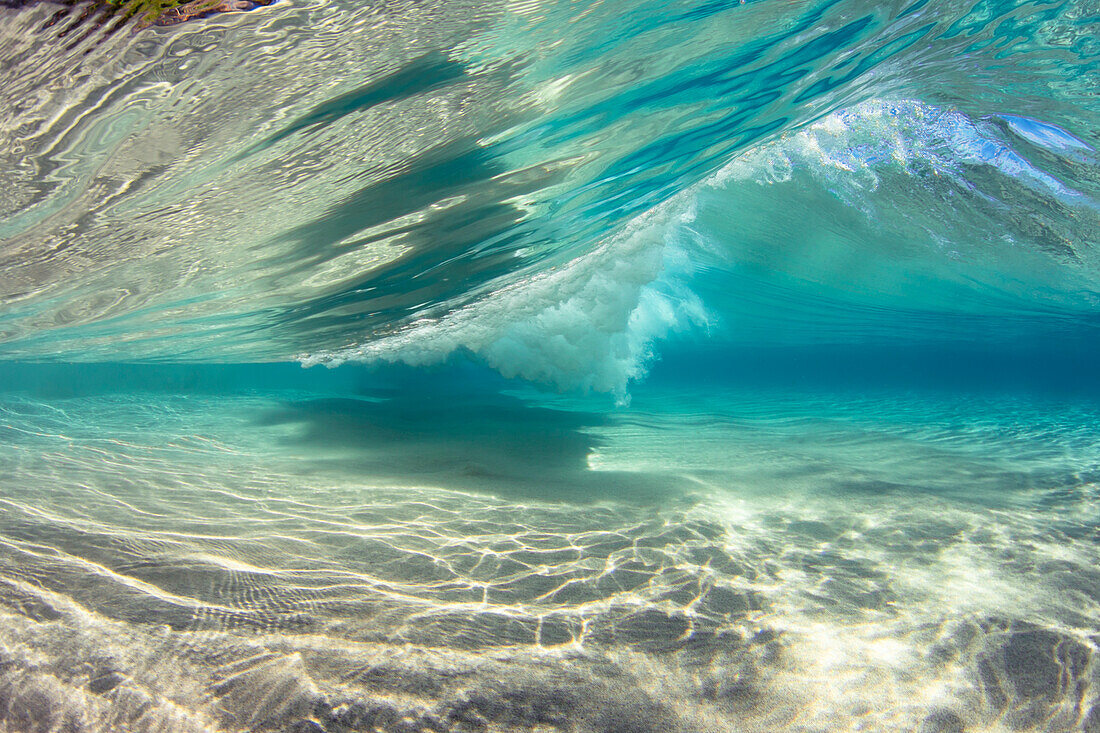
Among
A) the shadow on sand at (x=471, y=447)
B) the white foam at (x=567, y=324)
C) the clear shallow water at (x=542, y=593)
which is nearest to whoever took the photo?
the clear shallow water at (x=542, y=593)

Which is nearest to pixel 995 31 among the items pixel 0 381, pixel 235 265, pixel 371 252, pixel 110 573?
pixel 371 252

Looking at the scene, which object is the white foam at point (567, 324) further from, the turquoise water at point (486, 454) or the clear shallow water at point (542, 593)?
the clear shallow water at point (542, 593)

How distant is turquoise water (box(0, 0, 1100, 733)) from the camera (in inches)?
102

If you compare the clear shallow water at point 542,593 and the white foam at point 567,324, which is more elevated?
the white foam at point 567,324

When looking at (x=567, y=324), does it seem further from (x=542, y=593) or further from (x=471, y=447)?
(x=542, y=593)

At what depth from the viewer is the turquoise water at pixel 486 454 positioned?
2.60 metres

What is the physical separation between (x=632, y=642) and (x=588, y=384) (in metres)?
14.5

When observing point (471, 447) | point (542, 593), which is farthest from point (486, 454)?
point (542, 593)

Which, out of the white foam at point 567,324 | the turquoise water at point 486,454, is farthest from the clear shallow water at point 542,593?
the white foam at point 567,324

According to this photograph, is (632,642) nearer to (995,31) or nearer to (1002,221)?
(995,31)

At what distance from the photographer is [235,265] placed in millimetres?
8734

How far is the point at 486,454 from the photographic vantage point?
27.3 feet

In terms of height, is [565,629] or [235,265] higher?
[235,265]

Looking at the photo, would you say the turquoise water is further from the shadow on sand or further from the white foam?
the white foam
